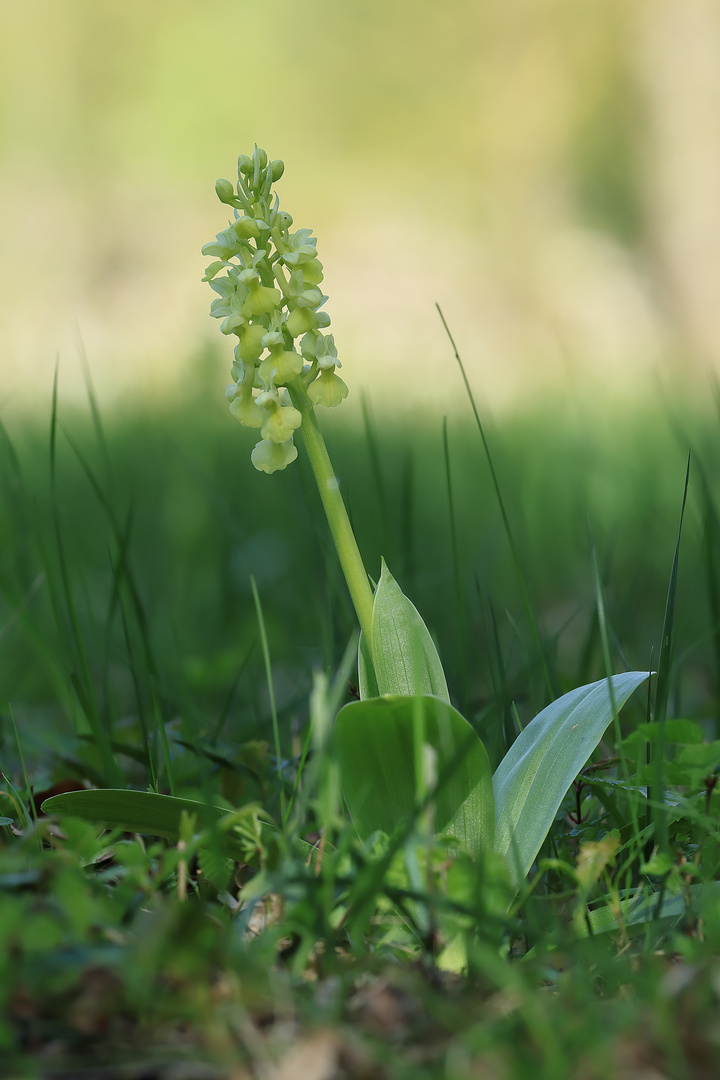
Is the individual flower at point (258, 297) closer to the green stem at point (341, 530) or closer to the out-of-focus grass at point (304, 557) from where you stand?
the green stem at point (341, 530)

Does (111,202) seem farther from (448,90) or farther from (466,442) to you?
(466,442)

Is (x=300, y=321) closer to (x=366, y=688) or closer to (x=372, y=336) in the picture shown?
(x=366, y=688)

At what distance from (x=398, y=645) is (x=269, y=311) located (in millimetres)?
347

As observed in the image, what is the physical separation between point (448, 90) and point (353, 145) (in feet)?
4.45

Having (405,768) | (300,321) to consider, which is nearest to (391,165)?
(300,321)

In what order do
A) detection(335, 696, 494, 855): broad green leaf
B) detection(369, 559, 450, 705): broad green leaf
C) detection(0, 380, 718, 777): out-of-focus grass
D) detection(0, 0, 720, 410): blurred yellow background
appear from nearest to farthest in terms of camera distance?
detection(335, 696, 494, 855): broad green leaf, detection(369, 559, 450, 705): broad green leaf, detection(0, 380, 718, 777): out-of-focus grass, detection(0, 0, 720, 410): blurred yellow background

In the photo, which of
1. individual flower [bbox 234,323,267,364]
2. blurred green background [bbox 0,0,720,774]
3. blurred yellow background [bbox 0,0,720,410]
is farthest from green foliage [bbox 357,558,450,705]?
blurred yellow background [bbox 0,0,720,410]

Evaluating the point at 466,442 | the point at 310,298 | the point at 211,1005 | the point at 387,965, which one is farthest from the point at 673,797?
the point at 466,442

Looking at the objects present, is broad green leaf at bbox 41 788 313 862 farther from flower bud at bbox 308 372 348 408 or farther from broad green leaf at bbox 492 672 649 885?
flower bud at bbox 308 372 348 408

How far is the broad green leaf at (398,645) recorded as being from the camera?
821 mm

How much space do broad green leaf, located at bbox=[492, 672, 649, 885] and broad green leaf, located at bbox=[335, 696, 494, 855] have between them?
0.10 feet

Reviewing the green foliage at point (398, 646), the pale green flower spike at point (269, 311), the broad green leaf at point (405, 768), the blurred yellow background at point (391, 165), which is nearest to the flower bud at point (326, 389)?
the pale green flower spike at point (269, 311)

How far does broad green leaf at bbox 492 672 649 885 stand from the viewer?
77 cm

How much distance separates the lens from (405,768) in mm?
759
